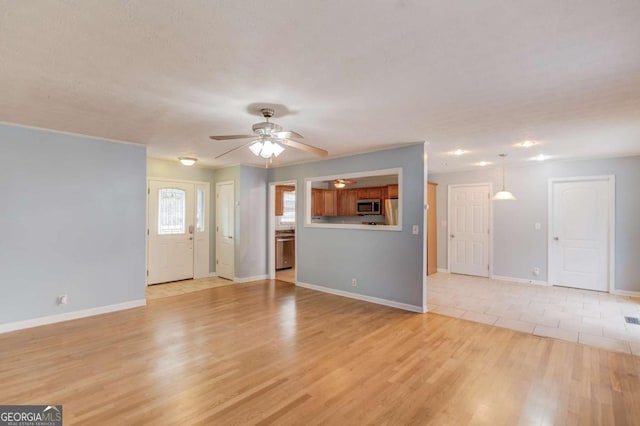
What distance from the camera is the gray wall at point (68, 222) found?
3887mm

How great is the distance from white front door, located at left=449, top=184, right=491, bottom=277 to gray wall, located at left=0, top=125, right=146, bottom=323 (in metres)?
6.59

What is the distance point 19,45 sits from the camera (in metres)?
2.03

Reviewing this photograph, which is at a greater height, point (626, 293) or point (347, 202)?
point (347, 202)

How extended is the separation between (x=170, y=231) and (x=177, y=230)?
0.50ft

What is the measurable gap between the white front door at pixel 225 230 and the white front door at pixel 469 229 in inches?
204

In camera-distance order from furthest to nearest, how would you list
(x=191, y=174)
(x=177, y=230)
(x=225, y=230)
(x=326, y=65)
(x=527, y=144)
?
(x=225, y=230) → (x=191, y=174) → (x=177, y=230) → (x=527, y=144) → (x=326, y=65)

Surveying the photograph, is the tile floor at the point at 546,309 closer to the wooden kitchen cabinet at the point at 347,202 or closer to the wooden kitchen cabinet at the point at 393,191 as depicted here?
the wooden kitchen cabinet at the point at 393,191

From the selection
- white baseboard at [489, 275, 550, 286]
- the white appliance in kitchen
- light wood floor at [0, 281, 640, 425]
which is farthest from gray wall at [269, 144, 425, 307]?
white baseboard at [489, 275, 550, 286]

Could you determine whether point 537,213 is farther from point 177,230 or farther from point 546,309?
point 177,230

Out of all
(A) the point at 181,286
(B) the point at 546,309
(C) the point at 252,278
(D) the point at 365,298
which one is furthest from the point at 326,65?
(A) the point at 181,286

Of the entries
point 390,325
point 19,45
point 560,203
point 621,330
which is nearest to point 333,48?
point 19,45

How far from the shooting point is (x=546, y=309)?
15.7 ft

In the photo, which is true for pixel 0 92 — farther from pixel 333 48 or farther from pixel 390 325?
pixel 390 325

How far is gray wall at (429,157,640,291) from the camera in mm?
5488
